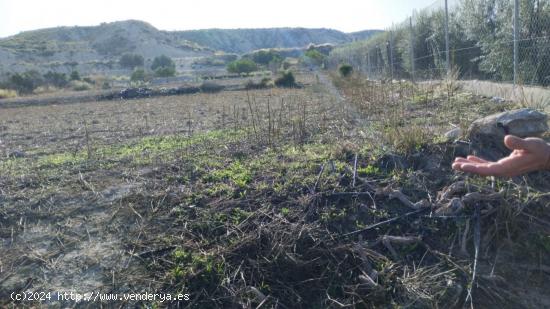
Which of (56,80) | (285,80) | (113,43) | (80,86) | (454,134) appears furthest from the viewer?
(113,43)

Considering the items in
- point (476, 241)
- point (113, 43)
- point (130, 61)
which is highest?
point (113, 43)

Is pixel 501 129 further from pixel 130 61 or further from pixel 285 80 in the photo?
pixel 130 61

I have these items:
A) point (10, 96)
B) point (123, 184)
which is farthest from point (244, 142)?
point (10, 96)

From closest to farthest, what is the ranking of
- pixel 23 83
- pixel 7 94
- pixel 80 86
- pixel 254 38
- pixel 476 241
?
pixel 476 241 → pixel 7 94 → pixel 23 83 → pixel 80 86 → pixel 254 38

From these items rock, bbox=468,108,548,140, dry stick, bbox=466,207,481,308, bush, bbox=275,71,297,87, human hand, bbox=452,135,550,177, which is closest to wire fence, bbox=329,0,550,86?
rock, bbox=468,108,548,140

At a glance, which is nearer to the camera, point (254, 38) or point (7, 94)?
point (7, 94)

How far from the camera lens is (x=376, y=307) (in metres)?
2.64

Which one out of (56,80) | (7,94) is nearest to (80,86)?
(56,80)

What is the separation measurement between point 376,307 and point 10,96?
118 feet

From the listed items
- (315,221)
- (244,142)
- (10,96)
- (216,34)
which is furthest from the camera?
(216,34)

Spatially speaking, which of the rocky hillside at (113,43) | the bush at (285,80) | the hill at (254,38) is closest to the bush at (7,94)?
the bush at (285,80)

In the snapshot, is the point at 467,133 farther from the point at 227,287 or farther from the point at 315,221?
the point at 227,287

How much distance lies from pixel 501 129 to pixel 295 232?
2.40m

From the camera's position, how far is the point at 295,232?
10.3 feet
